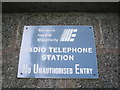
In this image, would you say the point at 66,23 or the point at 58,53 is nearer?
the point at 58,53

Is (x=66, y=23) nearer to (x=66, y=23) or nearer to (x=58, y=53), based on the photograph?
(x=66, y=23)

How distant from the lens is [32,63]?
1849 mm

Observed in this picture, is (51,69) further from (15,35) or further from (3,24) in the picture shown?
(3,24)

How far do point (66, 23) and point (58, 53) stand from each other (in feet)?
1.27

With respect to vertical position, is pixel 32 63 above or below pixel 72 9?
below

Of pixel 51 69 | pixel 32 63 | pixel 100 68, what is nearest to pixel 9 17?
pixel 32 63

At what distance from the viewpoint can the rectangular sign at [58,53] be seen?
5.92ft

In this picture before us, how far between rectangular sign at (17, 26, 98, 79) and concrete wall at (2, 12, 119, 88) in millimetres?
52

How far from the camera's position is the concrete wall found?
1.78 metres

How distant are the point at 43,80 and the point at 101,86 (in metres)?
0.50

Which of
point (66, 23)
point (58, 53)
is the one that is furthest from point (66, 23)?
point (58, 53)

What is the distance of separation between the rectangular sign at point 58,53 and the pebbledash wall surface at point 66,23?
0.17 ft

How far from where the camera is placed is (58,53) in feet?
6.23

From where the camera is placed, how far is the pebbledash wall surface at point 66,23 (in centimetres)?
178
